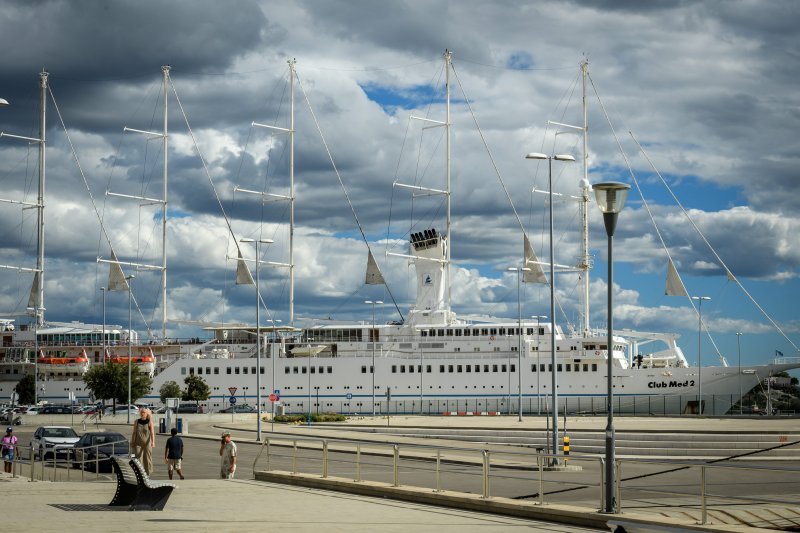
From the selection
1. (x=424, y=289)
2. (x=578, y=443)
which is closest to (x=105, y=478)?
(x=578, y=443)

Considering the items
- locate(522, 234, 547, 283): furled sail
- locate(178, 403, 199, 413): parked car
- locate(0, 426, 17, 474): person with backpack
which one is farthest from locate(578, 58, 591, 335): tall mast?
locate(0, 426, 17, 474): person with backpack

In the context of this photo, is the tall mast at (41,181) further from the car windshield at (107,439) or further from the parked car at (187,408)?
the car windshield at (107,439)

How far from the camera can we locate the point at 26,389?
86688 millimetres

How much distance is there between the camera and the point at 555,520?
13523 millimetres

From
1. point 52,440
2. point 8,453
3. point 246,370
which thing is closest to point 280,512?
point 8,453

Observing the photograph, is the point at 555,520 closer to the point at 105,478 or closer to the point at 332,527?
the point at 332,527

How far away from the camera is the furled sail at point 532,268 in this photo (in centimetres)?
7194

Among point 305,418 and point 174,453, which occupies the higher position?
point 174,453

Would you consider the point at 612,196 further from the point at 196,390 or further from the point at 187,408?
the point at 196,390

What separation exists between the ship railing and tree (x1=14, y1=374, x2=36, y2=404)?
64288 millimetres

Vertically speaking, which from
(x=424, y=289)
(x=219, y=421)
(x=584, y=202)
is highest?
(x=584, y=202)

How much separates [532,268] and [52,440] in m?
48.7

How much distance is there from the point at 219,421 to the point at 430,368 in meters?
22.5

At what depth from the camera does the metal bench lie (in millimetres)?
14375
